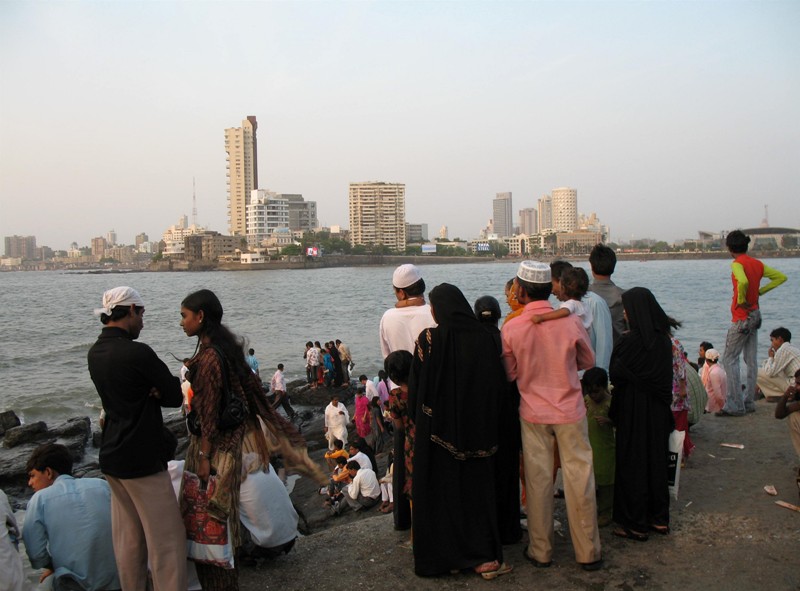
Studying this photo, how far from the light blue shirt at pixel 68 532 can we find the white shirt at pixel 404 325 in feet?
6.45

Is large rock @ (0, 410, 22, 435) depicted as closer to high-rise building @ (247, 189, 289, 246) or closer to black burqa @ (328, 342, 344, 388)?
black burqa @ (328, 342, 344, 388)

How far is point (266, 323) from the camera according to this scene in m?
43.1

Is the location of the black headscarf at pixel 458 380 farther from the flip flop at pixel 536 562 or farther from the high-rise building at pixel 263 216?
the high-rise building at pixel 263 216

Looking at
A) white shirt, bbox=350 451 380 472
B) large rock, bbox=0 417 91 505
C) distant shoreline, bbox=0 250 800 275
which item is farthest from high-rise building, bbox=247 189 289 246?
white shirt, bbox=350 451 380 472

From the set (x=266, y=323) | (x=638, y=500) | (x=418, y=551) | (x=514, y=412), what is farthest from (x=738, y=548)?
(x=266, y=323)

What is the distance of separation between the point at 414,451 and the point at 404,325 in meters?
0.95

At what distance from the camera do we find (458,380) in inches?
137

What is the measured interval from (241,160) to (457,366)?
615ft

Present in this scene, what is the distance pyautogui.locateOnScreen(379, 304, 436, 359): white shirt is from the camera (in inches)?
168

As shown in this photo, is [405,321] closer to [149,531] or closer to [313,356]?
[149,531]

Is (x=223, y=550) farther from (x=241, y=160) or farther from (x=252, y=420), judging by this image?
(x=241, y=160)

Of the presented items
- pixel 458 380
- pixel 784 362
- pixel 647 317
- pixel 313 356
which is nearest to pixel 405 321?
pixel 458 380

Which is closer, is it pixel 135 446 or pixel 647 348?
pixel 135 446

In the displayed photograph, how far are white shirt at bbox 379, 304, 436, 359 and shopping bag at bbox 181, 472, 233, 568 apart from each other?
1.40m
